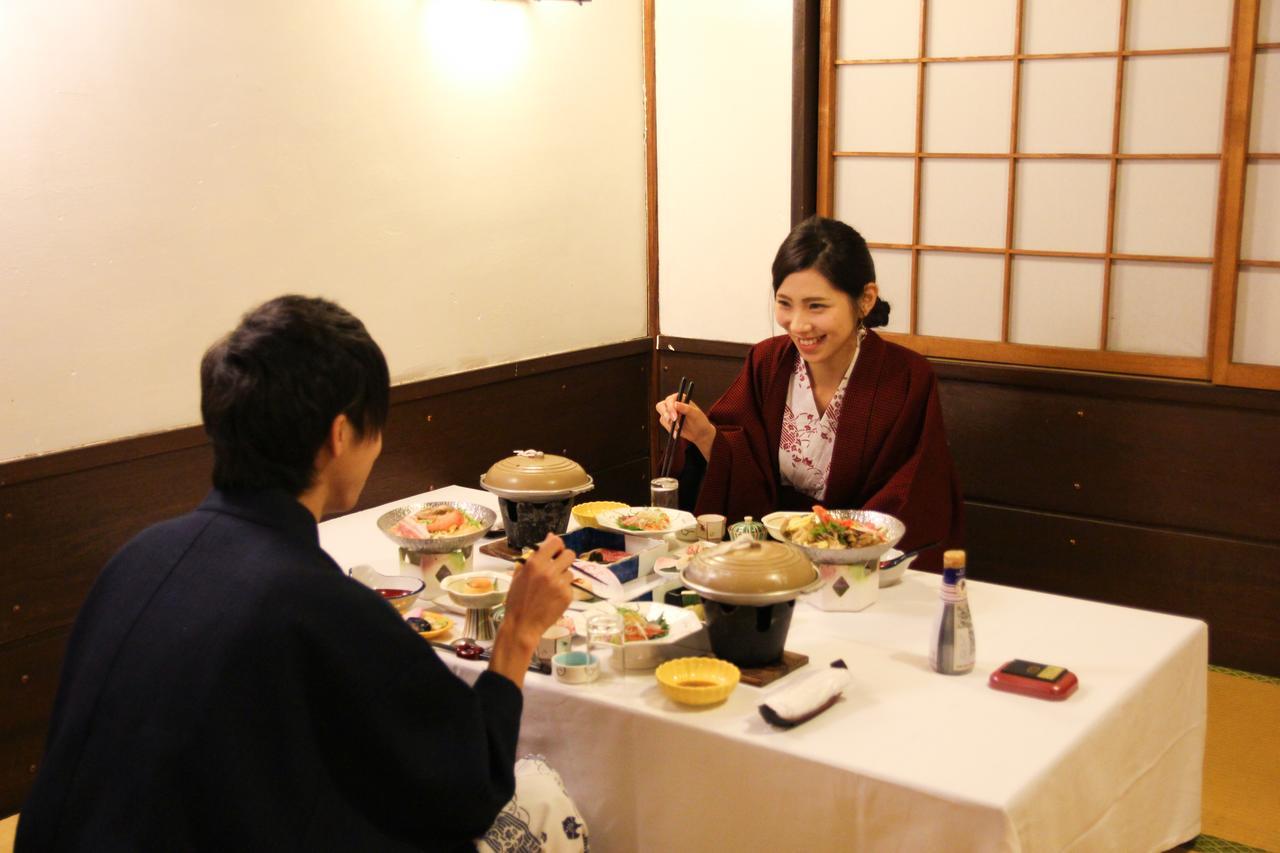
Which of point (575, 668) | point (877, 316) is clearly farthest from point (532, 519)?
point (877, 316)

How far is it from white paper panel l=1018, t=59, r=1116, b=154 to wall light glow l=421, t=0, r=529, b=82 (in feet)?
5.09

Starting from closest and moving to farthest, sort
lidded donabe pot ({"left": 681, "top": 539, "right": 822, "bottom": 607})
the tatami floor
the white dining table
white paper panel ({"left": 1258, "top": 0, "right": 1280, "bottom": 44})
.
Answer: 1. the white dining table
2. lidded donabe pot ({"left": 681, "top": 539, "right": 822, "bottom": 607})
3. the tatami floor
4. white paper panel ({"left": 1258, "top": 0, "right": 1280, "bottom": 44})

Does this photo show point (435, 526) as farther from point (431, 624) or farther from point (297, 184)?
point (297, 184)

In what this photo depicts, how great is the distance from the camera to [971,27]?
3.80 m

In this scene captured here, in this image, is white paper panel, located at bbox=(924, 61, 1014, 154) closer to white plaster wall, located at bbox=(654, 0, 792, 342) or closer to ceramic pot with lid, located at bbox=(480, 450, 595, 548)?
white plaster wall, located at bbox=(654, 0, 792, 342)

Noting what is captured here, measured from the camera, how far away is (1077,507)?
150 inches

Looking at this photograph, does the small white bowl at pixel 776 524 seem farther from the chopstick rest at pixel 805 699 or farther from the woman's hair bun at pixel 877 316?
the woman's hair bun at pixel 877 316

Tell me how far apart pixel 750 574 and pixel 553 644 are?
35cm

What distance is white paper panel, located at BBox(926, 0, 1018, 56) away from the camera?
12.3 feet

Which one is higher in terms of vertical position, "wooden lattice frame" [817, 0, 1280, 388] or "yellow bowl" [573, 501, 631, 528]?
"wooden lattice frame" [817, 0, 1280, 388]

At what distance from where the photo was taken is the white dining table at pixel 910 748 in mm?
1688

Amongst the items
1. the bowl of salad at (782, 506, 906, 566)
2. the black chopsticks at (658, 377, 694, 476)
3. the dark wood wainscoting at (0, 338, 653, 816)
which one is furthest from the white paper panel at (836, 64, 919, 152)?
the bowl of salad at (782, 506, 906, 566)

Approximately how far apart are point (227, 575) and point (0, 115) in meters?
1.74

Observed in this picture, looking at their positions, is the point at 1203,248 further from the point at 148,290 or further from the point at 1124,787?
the point at 148,290
